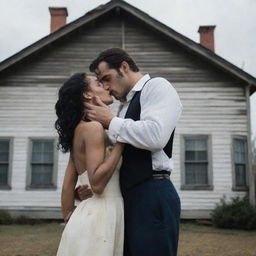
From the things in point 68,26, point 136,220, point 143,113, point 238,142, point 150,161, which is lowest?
point 136,220

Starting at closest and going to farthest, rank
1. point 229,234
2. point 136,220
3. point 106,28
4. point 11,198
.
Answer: point 136,220 < point 229,234 < point 11,198 < point 106,28

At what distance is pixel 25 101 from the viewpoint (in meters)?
15.1

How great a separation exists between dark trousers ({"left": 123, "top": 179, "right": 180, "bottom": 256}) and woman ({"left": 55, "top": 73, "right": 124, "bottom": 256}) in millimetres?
83

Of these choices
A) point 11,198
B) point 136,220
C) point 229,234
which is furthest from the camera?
point 11,198

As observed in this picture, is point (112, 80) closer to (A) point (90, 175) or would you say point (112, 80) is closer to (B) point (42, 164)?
(A) point (90, 175)

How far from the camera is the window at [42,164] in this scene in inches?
580

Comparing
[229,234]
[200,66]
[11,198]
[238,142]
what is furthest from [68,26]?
[229,234]

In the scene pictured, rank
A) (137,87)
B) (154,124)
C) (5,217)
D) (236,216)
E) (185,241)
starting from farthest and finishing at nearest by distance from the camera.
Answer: (5,217)
(236,216)
(185,241)
(137,87)
(154,124)

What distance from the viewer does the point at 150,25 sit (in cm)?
1510

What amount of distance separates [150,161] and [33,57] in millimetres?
13380

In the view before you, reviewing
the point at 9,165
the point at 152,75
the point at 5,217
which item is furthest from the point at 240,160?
the point at 5,217

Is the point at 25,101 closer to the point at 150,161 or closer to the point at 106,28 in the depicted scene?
the point at 106,28

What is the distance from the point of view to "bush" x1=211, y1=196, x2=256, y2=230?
13.5 metres

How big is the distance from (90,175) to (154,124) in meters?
0.51
